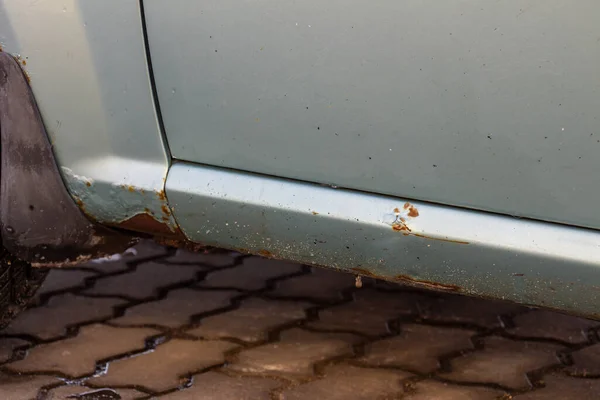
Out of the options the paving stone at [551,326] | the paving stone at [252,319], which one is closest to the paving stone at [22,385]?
the paving stone at [252,319]

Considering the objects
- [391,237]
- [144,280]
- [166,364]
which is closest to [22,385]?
[166,364]

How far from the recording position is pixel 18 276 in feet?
6.23

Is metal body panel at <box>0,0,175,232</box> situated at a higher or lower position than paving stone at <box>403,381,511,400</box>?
higher

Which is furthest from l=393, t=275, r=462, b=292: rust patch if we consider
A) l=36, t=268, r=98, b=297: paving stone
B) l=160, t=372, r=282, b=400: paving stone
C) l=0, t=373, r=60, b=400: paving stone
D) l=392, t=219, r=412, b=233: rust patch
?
l=36, t=268, r=98, b=297: paving stone

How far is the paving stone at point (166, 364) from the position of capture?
1852 mm

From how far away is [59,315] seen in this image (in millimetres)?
2193

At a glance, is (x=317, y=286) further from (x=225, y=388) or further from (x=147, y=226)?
(x=147, y=226)

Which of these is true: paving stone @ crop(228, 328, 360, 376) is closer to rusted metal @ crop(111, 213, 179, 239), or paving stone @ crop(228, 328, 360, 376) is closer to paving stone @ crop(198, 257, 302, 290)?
paving stone @ crop(198, 257, 302, 290)

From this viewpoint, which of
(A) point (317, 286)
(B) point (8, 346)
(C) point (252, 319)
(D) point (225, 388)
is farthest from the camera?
(A) point (317, 286)

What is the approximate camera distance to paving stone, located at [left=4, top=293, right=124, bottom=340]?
6.93ft

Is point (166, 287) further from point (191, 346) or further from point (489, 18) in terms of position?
point (489, 18)

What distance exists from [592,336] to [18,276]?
1.71m

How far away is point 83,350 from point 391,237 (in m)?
1.04

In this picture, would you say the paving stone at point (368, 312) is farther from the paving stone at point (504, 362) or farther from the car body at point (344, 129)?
the car body at point (344, 129)
